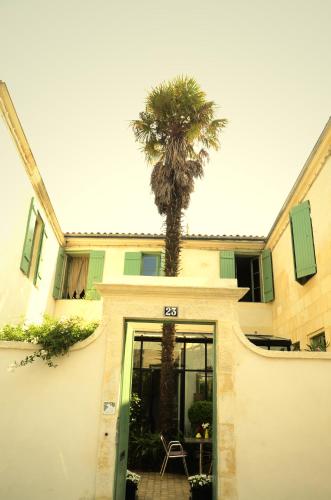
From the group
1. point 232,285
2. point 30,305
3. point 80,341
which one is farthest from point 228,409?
point 30,305

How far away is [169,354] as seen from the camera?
30.2ft

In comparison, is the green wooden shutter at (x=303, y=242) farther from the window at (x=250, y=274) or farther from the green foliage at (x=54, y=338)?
the green foliage at (x=54, y=338)

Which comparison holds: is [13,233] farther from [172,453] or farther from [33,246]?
[172,453]

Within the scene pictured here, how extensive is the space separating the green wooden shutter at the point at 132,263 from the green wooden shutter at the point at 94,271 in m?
0.88

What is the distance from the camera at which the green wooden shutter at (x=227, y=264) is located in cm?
1352

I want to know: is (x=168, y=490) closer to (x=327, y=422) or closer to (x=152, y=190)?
(x=327, y=422)

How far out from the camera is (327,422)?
5.14m

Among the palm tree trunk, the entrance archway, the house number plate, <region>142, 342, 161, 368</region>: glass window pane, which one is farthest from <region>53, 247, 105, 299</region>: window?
the house number plate

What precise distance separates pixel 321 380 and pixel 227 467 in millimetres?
1736

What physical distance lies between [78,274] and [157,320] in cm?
932

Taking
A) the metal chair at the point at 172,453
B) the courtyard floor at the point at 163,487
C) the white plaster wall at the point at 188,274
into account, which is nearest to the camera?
the courtyard floor at the point at 163,487

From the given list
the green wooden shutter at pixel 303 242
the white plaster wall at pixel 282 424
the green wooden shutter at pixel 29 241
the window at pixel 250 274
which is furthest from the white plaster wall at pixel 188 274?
the white plaster wall at pixel 282 424

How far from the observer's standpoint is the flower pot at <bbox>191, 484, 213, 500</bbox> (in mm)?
5531

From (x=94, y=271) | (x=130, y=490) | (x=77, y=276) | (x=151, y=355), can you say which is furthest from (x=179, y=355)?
(x=77, y=276)
